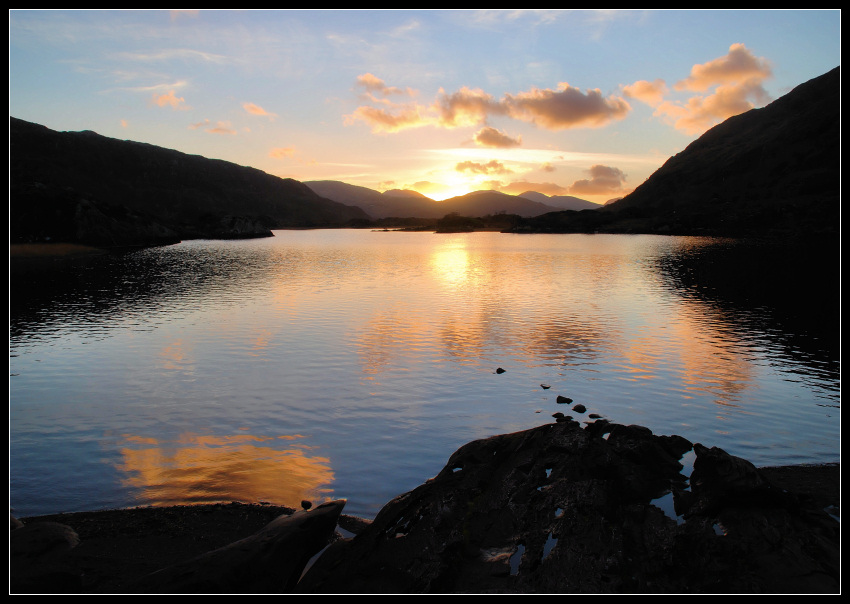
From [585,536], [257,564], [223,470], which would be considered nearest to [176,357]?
[223,470]

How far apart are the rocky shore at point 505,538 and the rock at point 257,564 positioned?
20 millimetres

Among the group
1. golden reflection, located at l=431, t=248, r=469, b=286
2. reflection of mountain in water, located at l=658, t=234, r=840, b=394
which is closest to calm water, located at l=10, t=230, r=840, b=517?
reflection of mountain in water, located at l=658, t=234, r=840, b=394

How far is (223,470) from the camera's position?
14047 millimetres

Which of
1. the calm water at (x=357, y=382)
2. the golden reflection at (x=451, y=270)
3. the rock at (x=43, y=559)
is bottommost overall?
the rock at (x=43, y=559)

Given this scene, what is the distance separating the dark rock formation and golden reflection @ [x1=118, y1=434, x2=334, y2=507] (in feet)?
12.2

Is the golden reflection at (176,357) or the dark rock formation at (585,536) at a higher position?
the golden reflection at (176,357)

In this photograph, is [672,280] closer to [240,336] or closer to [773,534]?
[240,336]

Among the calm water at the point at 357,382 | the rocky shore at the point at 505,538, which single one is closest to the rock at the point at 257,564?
the rocky shore at the point at 505,538

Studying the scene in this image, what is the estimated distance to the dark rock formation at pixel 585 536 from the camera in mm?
8328

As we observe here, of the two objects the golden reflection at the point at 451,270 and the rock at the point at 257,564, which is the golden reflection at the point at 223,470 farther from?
the golden reflection at the point at 451,270

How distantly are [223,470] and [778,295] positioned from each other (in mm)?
46894

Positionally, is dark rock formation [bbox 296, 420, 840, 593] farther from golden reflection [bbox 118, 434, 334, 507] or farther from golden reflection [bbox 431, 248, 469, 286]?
golden reflection [bbox 431, 248, 469, 286]

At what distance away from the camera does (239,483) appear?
43.7 feet

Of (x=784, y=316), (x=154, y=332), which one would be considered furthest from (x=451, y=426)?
(x=784, y=316)
